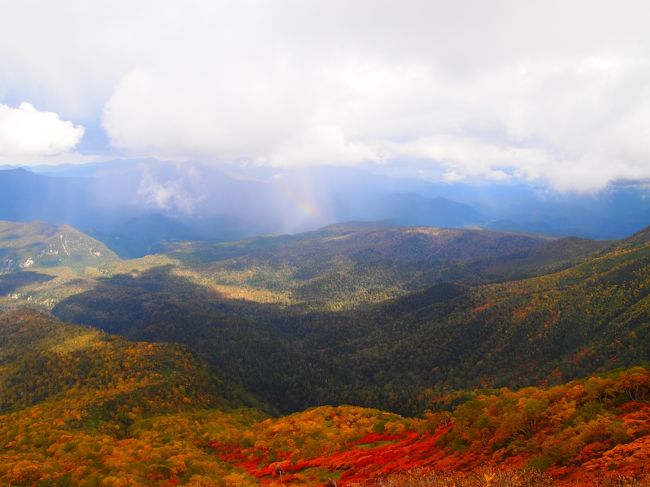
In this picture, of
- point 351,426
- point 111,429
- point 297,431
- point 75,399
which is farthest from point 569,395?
point 75,399

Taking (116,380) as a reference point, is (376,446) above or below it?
above

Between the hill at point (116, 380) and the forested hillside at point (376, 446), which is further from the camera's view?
the hill at point (116, 380)

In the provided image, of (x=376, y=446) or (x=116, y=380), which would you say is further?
(x=116, y=380)

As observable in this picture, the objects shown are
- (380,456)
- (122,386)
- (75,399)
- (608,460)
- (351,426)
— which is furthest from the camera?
(122,386)

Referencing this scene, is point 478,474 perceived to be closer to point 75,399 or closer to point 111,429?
point 111,429

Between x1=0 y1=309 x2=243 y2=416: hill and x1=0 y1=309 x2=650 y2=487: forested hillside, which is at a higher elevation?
x1=0 y1=309 x2=650 y2=487: forested hillside

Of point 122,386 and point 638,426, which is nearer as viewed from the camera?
point 638,426

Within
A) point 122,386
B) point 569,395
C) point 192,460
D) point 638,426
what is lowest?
point 122,386

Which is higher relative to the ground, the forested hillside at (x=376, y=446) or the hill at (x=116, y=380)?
the forested hillside at (x=376, y=446)

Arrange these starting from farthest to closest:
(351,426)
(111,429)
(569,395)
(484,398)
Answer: (111,429), (351,426), (484,398), (569,395)

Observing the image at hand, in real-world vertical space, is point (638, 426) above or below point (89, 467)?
above

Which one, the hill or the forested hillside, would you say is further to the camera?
the hill
